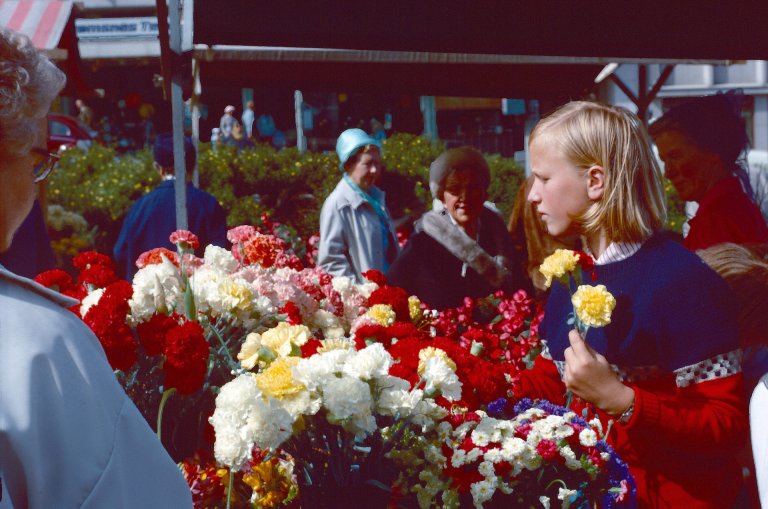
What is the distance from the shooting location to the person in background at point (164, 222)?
4.58 meters

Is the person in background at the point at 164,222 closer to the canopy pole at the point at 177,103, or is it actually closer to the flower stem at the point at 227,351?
the canopy pole at the point at 177,103

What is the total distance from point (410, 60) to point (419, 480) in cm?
438

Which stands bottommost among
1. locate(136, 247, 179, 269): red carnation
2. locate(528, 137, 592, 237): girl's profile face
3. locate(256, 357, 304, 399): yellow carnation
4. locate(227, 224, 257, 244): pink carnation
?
locate(256, 357, 304, 399): yellow carnation

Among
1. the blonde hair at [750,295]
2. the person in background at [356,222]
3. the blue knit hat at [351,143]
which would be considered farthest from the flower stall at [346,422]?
the blue knit hat at [351,143]

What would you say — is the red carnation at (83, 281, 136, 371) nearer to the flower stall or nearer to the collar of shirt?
the flower stall

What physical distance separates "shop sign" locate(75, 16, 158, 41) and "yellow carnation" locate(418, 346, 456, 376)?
1741 centimetres

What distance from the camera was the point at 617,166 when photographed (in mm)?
1971

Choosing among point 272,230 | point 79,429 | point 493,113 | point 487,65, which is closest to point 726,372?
point 79,429

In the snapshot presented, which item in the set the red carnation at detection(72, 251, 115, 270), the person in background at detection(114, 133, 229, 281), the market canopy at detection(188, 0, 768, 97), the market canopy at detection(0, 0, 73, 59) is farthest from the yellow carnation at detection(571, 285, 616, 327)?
the market canopy at detection(0, 0, 73, 59)

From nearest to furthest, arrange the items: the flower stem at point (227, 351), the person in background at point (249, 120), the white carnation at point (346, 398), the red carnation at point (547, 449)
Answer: the white carnation at point (346, 398)
the red carnation at point (547, 449)
the flower stem at point (227, 351)
the person in background at point (249, 120)

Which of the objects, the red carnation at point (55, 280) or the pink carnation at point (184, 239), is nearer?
the red carnation at point (55, 280)

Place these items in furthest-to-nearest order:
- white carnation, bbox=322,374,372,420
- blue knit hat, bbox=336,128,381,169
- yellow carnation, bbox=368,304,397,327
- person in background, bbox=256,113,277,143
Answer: person in background, bbox=256,113,277,143, blue knit hat, bbox=336,128,381,169, yellow carnation, bbox=368,304,397,327, white carnation, bbox=322,374,372,420

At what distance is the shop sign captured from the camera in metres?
18.1

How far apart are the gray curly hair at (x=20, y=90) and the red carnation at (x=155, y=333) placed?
72cm
